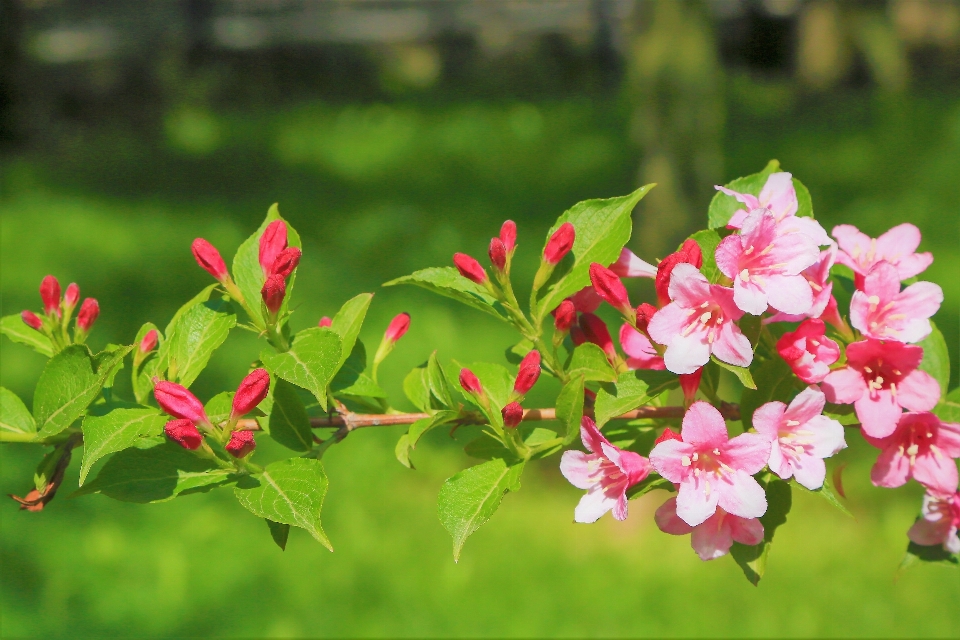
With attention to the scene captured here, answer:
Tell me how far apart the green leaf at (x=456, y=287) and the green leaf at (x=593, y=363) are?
4.2 inches

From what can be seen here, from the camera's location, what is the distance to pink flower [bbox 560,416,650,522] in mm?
1213

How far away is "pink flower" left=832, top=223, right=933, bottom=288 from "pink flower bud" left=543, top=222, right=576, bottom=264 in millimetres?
380

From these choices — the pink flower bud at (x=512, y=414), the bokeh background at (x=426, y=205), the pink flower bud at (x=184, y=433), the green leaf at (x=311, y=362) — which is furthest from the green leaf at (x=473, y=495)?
the bokeh background at (x=426, y=205)

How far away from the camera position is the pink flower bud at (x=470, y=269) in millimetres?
1312

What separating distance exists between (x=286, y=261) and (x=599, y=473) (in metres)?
0.47

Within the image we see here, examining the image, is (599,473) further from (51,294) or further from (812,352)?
(51,294)

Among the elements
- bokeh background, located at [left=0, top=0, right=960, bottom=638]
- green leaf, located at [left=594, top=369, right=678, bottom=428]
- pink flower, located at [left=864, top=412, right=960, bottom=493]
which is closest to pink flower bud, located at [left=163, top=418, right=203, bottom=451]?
green leaf, located at [left=594, top=369, right=678, bottom=428]

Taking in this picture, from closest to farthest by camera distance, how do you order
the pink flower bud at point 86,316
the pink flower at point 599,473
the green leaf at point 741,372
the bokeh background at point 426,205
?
the green leaf at point 741,372
the pink flower at point 599,473
the pink flower bud at point 86,316
the bokeh background at point 426,205

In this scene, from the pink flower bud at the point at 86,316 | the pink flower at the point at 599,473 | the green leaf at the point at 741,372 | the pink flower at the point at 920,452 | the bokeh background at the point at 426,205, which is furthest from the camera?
the bokeh background at the point at 426,205

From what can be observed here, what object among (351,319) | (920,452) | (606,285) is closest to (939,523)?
(920,452)

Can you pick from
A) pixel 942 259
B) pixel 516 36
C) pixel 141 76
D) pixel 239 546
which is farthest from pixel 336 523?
pixel 516 36

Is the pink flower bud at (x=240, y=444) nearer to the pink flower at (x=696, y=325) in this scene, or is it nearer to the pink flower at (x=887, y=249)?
the pink flower at (x=696, y=325)

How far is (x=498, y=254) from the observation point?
129 cm

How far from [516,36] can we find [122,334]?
11447 mm
